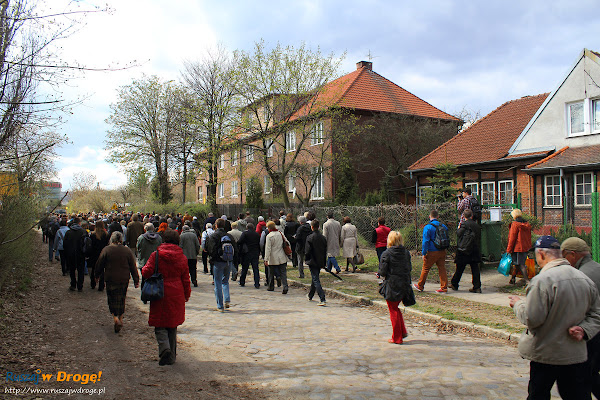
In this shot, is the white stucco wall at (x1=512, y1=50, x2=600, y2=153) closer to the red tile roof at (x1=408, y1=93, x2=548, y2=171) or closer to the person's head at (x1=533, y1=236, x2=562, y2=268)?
the red tile roof at (x1=408, y1=93, x2=548, y2=171)

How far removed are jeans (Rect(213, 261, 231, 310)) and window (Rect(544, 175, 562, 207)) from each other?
15.5 metres

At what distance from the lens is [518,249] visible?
10766 millimetres

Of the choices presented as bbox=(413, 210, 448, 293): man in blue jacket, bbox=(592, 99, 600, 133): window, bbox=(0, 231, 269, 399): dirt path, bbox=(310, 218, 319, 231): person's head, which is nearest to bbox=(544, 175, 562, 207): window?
bbox=(592, 99, 600, 133): window

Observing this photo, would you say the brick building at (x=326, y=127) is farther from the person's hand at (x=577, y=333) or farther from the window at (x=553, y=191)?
the person's hand at (x=577, y=333)

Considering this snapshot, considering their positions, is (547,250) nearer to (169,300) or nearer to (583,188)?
(169,300)

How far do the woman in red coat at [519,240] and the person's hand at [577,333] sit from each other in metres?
7.80

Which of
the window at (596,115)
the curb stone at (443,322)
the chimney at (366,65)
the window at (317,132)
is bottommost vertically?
the curb stone at (443,322)

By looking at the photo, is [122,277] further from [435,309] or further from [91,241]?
[435,309]

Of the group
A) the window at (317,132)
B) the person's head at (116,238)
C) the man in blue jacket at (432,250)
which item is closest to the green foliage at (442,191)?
the man in blue jacket at (432,250)

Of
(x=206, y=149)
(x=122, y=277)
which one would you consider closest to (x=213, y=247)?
(x=122, y=277)

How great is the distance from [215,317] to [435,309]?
4457 millimetres

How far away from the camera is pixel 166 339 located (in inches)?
234

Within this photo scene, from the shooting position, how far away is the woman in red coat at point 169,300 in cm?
587

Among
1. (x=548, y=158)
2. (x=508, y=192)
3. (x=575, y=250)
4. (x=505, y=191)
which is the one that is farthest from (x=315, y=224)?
(x=505, y=191)
